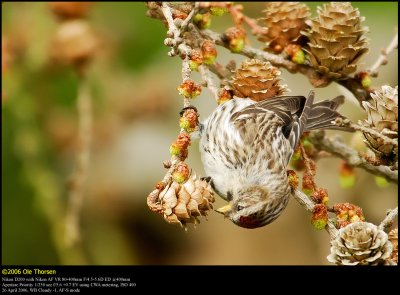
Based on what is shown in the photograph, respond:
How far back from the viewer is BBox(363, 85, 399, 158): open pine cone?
186 centimetres

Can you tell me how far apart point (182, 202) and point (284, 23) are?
2.58 feet

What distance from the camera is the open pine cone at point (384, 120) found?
1858 mm

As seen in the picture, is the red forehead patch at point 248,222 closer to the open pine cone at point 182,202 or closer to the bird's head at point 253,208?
the bird's head at point 253,208

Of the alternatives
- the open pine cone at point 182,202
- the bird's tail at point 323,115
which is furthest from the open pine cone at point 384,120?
the open pine cone at point 182,202

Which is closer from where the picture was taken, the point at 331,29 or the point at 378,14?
the point at 331,29

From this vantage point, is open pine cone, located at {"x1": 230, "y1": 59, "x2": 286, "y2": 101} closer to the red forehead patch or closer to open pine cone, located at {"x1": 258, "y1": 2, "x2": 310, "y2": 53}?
open pine cone, located at {"x1": 258, "y1": 2, "x2": 310, "y2": 53}

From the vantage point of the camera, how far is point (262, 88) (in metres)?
2.06

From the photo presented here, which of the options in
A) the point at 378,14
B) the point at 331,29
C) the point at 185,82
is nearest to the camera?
the point at 185,82

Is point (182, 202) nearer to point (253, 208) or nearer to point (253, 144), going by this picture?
point (253, 208)

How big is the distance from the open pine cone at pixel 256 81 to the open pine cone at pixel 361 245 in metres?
0.54

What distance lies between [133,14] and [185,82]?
2435mm

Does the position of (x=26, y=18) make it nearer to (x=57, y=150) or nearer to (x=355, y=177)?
(x=57, y=150)

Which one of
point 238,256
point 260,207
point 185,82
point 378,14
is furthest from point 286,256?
point 185,82

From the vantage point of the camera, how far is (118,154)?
387 centimetres
